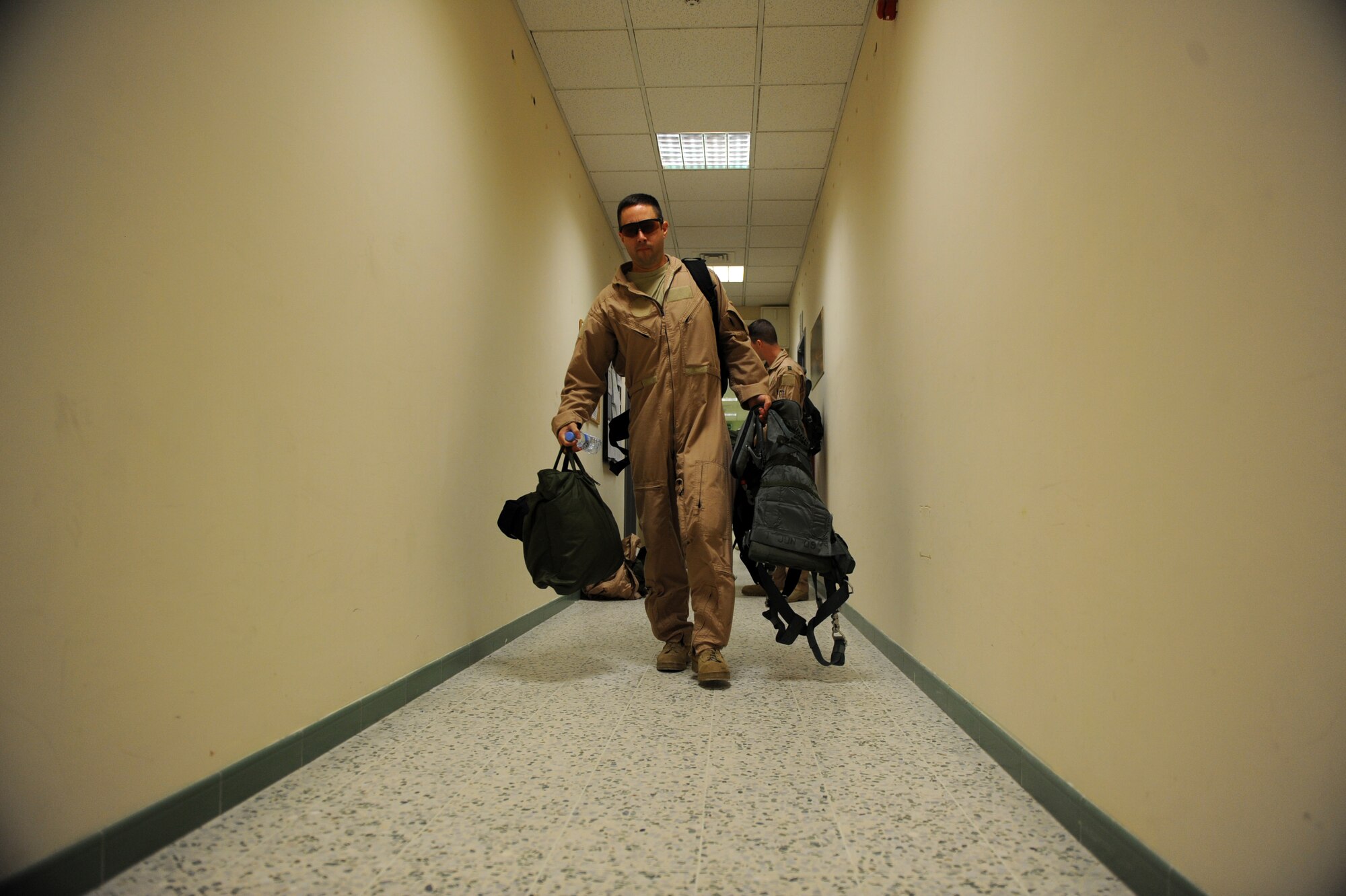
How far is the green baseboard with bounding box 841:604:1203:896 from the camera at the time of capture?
827mm

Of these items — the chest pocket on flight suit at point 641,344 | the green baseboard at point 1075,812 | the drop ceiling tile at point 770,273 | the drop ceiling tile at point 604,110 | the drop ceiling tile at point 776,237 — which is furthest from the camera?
the drop ceiling tile at point 770,273

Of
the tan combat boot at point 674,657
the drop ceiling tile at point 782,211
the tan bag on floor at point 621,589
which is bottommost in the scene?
the tan bag on floor at point 621,589

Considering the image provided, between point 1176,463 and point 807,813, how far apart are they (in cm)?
75

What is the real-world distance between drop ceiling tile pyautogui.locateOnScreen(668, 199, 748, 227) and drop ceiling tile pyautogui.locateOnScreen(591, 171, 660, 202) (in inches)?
11.8

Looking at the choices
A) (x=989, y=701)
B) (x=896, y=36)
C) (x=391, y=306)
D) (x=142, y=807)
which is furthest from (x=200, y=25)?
(x=896, y=36)

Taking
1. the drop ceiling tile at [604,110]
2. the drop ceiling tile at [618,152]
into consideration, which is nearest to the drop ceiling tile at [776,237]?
the drop ceiling tile at [618,152]

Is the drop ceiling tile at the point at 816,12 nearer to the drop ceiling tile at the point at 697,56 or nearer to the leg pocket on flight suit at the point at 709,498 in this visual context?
the drop ceiling tile at the point at 697,56

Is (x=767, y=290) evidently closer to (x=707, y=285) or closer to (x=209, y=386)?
(x=707, y=285)

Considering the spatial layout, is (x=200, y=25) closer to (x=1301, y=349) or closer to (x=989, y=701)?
(x=1301, y=349)

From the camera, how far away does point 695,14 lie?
9.60 feet

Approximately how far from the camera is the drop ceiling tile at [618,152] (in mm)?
3988

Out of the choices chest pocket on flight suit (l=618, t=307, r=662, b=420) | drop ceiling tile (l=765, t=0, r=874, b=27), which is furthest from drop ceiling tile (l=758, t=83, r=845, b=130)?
chest pocket on flight suit (l=618, t=307, r=662, b=420)

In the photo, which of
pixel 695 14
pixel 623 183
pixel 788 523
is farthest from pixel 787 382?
pixel 623 183

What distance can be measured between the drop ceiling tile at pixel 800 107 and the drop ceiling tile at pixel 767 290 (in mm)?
2950
